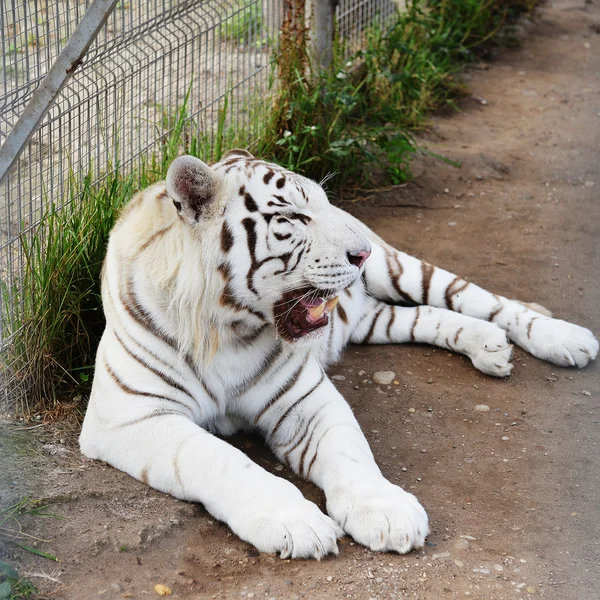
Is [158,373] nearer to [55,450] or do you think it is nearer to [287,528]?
[55,450]

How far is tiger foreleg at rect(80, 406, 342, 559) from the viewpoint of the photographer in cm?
251

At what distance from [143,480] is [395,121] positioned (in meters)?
3.59

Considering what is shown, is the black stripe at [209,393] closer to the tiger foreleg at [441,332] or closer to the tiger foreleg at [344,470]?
the tiger foreleg at [344,470]

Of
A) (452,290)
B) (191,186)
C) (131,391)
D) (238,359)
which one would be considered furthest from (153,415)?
(452,290)

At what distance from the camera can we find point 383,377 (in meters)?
3.65

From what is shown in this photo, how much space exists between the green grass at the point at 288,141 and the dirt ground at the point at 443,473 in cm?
24

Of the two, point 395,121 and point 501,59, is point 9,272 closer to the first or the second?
point 395,121

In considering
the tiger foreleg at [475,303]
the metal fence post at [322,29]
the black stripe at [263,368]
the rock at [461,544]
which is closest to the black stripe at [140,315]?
the black stripe at [263,368]

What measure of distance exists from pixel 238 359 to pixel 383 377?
90 cm

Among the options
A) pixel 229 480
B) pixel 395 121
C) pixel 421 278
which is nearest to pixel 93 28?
pixel 229 480

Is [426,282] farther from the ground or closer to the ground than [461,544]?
farther from the ground

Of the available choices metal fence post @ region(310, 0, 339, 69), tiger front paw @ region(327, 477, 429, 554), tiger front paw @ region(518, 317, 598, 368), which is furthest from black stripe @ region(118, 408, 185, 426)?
metal fence post @ region(310, 0, 339, 69)

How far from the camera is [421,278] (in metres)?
3.98

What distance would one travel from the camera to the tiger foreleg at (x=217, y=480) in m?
2.51
